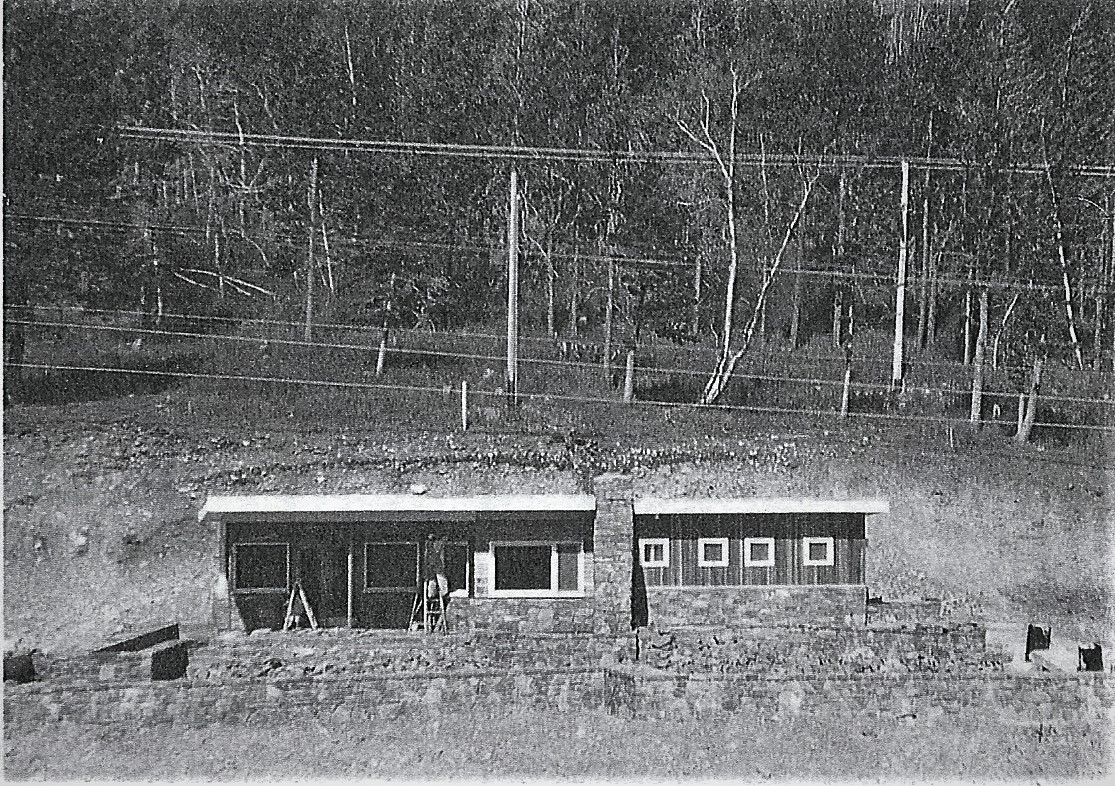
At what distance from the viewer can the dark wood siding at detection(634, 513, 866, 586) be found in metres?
7.05

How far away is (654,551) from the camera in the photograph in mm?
7043

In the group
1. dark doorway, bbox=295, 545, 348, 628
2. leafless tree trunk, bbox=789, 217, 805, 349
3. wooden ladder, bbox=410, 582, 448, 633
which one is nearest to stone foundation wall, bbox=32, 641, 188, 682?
dark doorway, bbox=295, 545, 348, 628

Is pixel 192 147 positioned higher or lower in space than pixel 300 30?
lower

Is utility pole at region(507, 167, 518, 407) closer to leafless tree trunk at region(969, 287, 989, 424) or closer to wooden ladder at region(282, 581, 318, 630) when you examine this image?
wooden ladder at region(282, 581, 318, 630)

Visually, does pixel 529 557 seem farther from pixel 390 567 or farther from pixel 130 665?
pixel 130 665

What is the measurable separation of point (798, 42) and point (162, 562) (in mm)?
4425

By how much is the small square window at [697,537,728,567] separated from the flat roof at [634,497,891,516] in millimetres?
149

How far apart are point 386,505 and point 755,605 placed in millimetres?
2061

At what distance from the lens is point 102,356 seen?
7.00 m

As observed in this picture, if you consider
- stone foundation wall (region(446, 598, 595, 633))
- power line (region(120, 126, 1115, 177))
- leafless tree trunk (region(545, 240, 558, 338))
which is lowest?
stone foundation wall (region(446, 598, 595, 633))

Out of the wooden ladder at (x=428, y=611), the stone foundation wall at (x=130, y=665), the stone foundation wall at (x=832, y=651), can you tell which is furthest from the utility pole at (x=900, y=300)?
the stone foundation wall at (x=130, y=665)

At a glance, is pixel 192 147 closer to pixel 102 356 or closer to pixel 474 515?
pixel 102 356

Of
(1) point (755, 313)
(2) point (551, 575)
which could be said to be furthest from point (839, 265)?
(2) point (551, 575)

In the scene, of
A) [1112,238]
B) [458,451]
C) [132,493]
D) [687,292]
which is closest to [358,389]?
[458,451]
